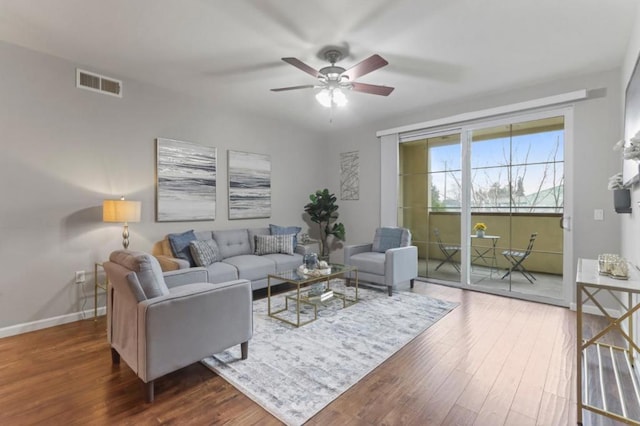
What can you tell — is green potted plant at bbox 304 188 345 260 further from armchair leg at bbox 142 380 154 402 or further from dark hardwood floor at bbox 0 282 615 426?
armchair leg at bbox 142 380 154 402

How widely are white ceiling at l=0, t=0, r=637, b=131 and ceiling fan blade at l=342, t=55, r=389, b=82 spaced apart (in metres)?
0.28

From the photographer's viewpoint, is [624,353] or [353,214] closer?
[624,353]

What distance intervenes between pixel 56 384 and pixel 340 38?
11.3ft

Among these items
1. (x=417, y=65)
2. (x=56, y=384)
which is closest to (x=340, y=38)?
(x=417, y=65)

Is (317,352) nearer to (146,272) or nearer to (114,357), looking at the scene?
(146,272)

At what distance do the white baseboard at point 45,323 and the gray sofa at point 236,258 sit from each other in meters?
0.90

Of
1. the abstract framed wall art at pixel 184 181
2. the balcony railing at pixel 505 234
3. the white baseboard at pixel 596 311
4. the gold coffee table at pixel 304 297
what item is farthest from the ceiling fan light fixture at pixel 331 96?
the white baseboard at pixel 596 311

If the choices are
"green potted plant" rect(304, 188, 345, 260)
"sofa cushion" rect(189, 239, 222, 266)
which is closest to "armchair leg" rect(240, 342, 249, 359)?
"sofa cushion" rect(189, 239, 222, 266)

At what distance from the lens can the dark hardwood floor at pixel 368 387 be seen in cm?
173

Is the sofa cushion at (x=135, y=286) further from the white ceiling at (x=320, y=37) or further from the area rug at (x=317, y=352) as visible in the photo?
the white ceiling at (x=320, y=37)

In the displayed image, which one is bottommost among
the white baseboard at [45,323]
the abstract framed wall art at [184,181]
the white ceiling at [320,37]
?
the white baseboard at [45,323]

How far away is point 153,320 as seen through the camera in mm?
1794

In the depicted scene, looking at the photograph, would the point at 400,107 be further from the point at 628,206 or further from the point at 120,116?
the point at 120,116

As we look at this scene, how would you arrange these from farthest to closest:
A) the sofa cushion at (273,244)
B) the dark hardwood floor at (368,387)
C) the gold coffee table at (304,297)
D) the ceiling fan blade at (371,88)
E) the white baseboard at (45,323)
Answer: the sofa cushion at (273,244) < the gold coffee table at (304,297) < the ceiling fan blade at (371,88) < the white baseboard at (45,323) < the dark hardwood floor at (368,387)
